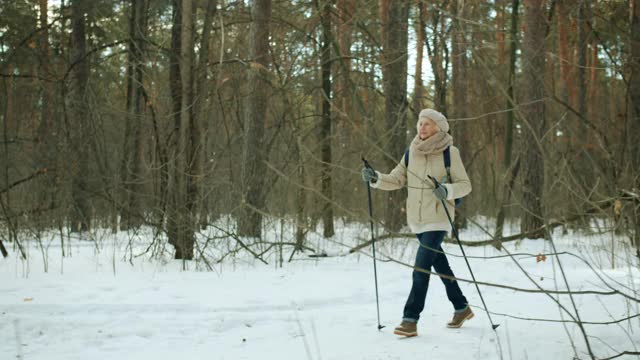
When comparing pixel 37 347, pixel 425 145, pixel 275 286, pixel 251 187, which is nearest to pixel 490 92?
pixel 251 187

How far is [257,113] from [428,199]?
244 inches

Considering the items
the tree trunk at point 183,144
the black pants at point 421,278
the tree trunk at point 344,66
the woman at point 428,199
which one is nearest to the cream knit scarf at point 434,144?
the woman at point 428,199

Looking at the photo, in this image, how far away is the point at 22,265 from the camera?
865cm

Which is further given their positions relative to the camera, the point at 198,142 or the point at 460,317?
the point at 198,142

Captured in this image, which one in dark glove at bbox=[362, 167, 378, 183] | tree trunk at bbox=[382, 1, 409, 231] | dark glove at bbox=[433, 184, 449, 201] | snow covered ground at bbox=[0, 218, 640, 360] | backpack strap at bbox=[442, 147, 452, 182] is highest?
tree trunk at bbox=[382, 1, 409, 231]

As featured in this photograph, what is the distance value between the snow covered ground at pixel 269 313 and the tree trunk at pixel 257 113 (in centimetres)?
92

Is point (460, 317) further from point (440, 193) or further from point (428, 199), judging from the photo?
point (440, 193)

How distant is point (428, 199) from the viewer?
16.9 feet

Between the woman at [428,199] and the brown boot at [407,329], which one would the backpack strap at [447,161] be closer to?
the woman at [428,199]

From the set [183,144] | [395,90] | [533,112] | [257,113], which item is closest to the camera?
[183,144]

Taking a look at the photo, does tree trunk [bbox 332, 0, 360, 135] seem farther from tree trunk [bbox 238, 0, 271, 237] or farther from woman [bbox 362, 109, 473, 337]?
woman [bbox 362, 109, 473, 337]

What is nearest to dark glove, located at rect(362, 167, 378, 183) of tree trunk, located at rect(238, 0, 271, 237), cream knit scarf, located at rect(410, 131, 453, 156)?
cream knit scarf, located at rect(410, 131, 453, 156)

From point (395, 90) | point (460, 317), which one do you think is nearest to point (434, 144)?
point (460, 317)

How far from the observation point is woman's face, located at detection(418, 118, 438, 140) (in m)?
5.18
